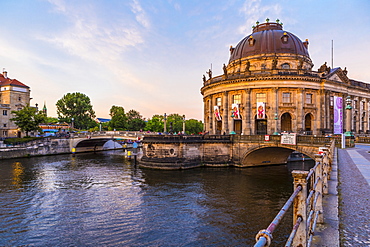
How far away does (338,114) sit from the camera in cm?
4331

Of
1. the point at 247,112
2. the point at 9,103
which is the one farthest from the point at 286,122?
the point at 9,103

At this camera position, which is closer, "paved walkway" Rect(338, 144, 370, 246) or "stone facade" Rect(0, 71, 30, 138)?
"paved walkway" Rect(338, 144, 370, 246)

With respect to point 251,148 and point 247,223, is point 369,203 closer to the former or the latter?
point 247,223

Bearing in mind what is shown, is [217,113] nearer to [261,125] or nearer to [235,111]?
[235,111]

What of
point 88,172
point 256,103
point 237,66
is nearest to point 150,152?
point 88,172

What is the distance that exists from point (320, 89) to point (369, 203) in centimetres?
4032

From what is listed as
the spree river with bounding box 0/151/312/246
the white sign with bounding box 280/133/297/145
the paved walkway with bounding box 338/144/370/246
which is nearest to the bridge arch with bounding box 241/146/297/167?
the white sign with bounding box 280/133/297/145

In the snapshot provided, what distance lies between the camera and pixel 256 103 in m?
41.5

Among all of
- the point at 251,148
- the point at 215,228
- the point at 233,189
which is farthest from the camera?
the point at 251,148

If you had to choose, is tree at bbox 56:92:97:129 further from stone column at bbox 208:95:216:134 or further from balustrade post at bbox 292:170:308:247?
balustrade post at bbox 292:170:308:247

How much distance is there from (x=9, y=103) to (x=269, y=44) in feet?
198

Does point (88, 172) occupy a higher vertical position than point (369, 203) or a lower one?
lower

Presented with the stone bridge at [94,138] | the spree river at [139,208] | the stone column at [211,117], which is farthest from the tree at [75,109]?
the spree river at [139,208]

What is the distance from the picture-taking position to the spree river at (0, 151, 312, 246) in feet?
46.0
